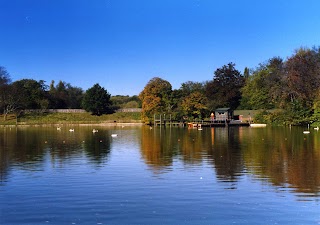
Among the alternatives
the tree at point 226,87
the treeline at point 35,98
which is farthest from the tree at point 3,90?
the tree at point 226,87

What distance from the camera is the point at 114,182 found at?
1959cm

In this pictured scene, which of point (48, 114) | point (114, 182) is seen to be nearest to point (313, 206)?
point (114, 182)

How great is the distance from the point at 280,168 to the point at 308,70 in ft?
211

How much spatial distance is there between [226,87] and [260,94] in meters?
12.2

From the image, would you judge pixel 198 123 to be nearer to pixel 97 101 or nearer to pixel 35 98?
pixel 97 101

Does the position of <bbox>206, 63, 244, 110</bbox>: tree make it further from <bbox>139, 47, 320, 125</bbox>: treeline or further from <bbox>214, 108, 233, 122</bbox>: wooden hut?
<bbox>214, 108, 233, 122</bbox>: wooden hut

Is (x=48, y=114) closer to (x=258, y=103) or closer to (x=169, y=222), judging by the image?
(x=258, y=103)

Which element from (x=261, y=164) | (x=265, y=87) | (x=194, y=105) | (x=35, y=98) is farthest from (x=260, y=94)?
(x=261, y=164)

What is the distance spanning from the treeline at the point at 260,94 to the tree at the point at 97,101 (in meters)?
17.7

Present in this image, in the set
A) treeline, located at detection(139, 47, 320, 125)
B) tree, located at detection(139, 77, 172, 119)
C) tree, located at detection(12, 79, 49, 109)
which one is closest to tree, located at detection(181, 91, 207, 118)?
treeline, located at detection(139, 47, 320, 125)

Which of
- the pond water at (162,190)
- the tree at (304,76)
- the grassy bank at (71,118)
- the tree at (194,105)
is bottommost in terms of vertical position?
the pond water at (162,190)

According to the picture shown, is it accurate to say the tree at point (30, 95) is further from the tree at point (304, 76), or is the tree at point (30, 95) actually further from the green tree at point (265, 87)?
the tree at point (304, 76)

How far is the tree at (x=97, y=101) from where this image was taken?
118 metres

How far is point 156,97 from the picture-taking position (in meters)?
101
